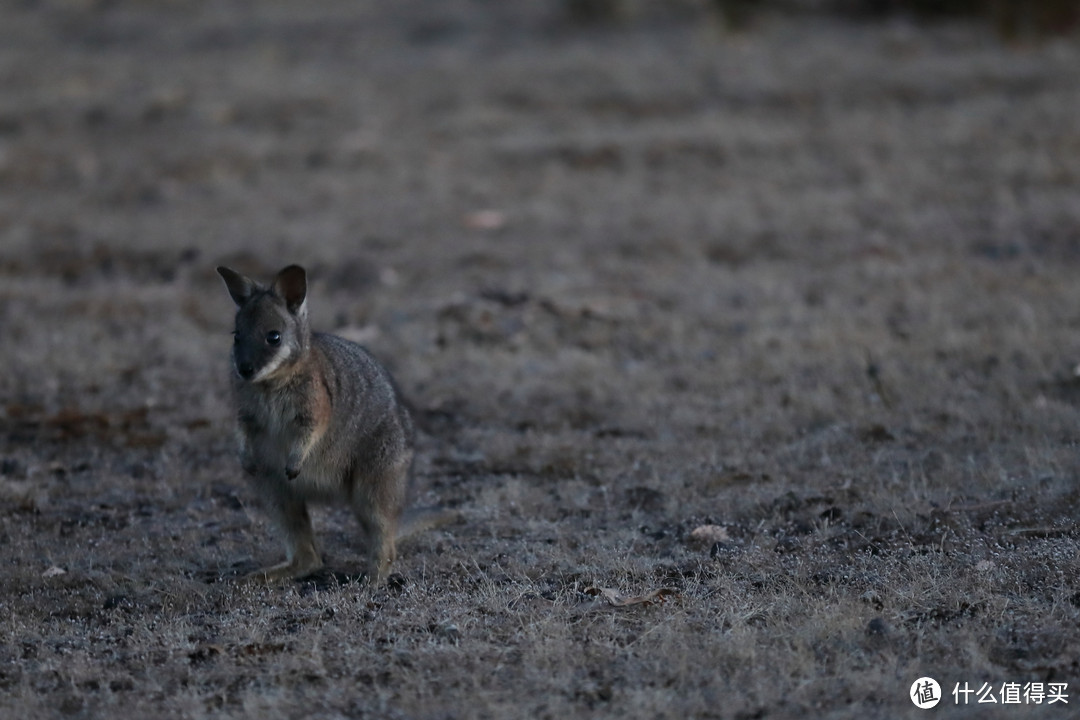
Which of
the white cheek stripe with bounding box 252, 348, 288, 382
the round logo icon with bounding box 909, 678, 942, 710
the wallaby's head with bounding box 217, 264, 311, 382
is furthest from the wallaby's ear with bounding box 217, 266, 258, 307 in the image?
the round logo icon with bounding box 909, 678, 942, 710

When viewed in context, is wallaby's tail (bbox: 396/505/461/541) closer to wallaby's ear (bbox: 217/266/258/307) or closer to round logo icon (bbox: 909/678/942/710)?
wallaby's ear (bbox: 217/266/258/307)

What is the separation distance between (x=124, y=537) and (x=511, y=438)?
2594 mm

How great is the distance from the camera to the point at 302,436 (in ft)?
20.5

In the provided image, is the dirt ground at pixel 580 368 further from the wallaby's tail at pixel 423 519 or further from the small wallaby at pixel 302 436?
the small wallaby at pixel 302 436

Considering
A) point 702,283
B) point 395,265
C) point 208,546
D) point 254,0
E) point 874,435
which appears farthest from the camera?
point 254,0

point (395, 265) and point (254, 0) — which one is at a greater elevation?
point (254, 0)

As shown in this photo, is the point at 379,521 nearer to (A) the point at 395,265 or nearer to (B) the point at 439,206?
(A) the point at 395,265

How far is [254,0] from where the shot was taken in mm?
29328

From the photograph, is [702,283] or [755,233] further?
[755,233]

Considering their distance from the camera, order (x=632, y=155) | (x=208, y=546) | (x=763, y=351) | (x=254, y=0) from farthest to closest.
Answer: (x=254, y=0), (x=632, y=155), (x=763, y=351), (x=208, y=546)

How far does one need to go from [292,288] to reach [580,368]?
3893 mm

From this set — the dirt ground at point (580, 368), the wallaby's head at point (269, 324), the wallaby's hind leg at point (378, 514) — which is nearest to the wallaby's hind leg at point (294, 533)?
the dirt ground at point (580, 368)

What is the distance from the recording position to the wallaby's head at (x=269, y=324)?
6137 mm

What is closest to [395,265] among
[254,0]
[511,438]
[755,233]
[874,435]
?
[755,233]
